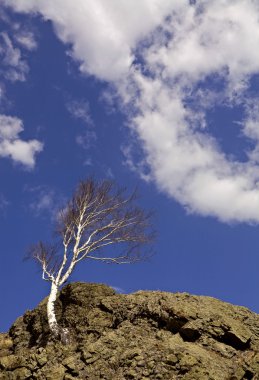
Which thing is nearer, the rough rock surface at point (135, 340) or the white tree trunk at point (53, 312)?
the rough rock surface at point (135, 340)

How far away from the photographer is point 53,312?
22328 mm

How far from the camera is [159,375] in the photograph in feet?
53.3

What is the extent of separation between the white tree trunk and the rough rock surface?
1.97ft

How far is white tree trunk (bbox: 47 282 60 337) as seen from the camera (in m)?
21.4

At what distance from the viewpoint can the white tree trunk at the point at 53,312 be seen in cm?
2140

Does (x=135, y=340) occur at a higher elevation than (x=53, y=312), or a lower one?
lower

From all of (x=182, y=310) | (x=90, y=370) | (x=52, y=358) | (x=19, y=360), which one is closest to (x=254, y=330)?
(x=182, y=310)

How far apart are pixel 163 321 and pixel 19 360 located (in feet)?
25.4

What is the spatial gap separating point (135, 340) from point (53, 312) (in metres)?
5.72

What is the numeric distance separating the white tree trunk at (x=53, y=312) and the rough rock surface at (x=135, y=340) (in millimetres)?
600

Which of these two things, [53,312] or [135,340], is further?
[53,312]

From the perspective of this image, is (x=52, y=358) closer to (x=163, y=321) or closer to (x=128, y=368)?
(x=128, y=368)

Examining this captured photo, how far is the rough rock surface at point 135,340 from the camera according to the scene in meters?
17.0

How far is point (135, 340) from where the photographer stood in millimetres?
19094
